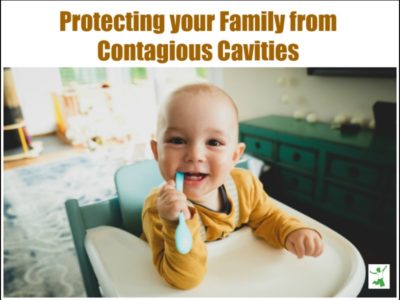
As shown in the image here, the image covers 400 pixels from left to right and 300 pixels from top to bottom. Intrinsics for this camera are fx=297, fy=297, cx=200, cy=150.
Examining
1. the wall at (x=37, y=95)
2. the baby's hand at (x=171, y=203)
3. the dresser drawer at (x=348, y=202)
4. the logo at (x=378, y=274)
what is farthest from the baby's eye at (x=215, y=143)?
the wall at (x=37, y=95)

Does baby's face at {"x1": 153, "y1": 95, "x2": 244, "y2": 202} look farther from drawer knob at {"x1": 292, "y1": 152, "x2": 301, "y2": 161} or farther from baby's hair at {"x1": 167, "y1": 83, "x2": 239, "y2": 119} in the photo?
drawer knob at {"x1": 292, "y1": 152, "x2": 301, "y2": 161}

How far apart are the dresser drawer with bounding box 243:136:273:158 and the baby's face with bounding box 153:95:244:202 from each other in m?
1.28

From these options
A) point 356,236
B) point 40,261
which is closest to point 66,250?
point 40,261

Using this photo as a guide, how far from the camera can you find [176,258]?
487 mm

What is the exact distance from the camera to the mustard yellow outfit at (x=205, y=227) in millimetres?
490

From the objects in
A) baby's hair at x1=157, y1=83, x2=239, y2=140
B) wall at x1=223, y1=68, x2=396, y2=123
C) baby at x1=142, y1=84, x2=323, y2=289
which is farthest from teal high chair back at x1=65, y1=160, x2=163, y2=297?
wall at x1=223, y1=68, x2=396, y2=123

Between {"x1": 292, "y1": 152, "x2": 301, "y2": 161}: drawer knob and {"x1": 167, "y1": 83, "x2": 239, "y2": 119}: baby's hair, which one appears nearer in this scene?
{"x1": 167, "y1": 83, "x2": 239, "y2": 119}: baby's hair

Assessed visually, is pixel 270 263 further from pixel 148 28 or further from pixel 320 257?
pixel 148 28

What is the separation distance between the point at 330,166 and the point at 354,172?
12cm

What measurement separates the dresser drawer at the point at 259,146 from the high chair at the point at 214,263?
1.08 meters

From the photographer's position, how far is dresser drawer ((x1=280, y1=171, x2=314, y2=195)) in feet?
5.34

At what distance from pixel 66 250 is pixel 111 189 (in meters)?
0.74

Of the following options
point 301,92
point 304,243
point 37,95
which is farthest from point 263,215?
point 37,95

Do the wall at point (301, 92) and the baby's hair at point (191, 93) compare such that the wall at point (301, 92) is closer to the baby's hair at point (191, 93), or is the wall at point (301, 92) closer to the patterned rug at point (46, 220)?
the patterned rug at point (46, 220)
